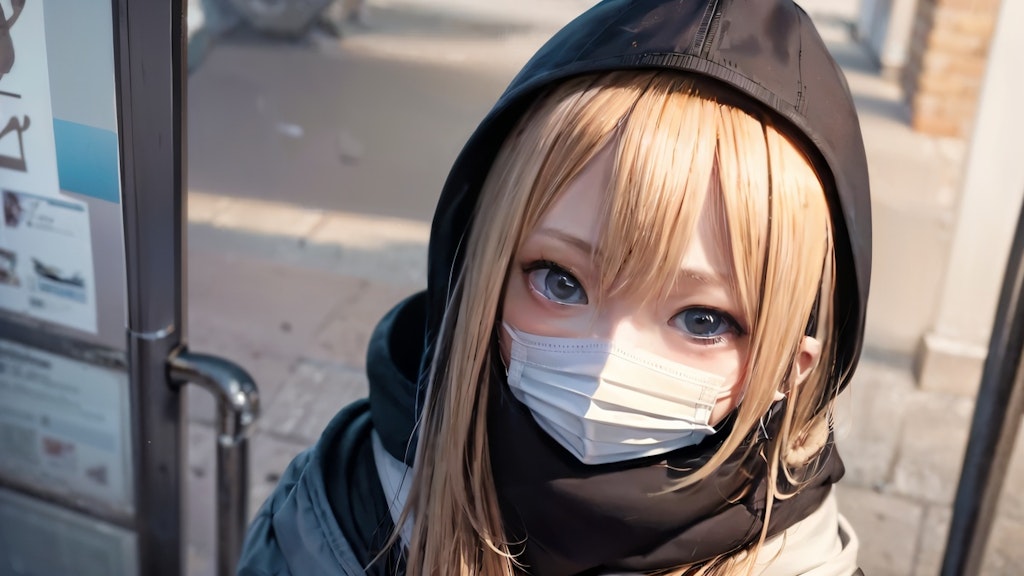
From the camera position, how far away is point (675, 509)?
1.24 meters

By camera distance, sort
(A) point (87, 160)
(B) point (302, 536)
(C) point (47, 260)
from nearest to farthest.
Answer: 1. (B) point (302, 536)
2. (A) point (87, 160)
3. (C) point (47, 260)

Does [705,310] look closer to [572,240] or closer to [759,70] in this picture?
[572,240]

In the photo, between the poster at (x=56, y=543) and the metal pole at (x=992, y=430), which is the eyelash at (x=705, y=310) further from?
the poster at (x=56, y=543)

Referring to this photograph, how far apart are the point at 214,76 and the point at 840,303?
6.83 m

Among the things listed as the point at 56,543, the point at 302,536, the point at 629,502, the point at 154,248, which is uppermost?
the point at 154,248

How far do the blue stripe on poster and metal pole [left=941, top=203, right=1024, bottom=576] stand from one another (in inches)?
49.0

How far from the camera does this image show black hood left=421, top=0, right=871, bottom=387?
115 centimetres

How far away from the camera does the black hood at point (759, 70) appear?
1149 millimetres

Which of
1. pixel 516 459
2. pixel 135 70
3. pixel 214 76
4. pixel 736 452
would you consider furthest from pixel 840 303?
pixel 214 76

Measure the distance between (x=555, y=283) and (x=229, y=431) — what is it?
30.1 inches

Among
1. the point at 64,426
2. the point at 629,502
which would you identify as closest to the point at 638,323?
the point at 629,502

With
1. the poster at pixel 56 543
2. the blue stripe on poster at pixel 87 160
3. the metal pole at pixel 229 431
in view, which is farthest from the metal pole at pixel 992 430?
the poster at pixel 56 543

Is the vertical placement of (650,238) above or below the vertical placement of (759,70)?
below

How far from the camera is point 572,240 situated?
3.92 feet
